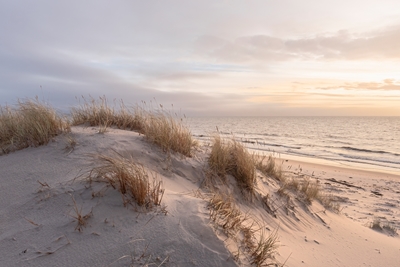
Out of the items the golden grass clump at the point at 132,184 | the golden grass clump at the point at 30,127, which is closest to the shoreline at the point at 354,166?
the golden grass clump at the point at 30,127

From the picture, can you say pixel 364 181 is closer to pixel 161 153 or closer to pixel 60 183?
pixel 161 153

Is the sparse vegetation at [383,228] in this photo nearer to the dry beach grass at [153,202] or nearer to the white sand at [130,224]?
the dry beach grass at [153,202]

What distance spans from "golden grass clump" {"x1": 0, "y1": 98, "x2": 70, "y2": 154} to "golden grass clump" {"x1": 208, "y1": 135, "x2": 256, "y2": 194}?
280 centimetres

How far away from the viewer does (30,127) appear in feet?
15.7

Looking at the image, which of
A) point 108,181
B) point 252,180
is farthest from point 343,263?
point 108,181

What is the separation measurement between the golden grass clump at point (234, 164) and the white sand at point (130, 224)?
0.94ft

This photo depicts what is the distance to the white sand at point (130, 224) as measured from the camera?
7.68ft

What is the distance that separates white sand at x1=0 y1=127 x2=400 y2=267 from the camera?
2342 mm

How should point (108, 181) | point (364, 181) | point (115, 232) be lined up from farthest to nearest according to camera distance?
point (364, 181), point (108, 181), point (115, 232)

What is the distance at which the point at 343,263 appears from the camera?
362cm

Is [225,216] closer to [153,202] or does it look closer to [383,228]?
[153,202]

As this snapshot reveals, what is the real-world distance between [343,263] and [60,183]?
3.85m

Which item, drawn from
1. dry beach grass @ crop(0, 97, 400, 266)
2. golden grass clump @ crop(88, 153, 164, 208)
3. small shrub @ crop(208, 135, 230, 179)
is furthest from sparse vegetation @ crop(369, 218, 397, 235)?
Answer: golden grass clump @ crop(88, 153, 164, 208)

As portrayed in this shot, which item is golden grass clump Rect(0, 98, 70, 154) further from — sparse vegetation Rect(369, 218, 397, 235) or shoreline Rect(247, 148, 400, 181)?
shoreline Rect(247, 148, 400, 181)
